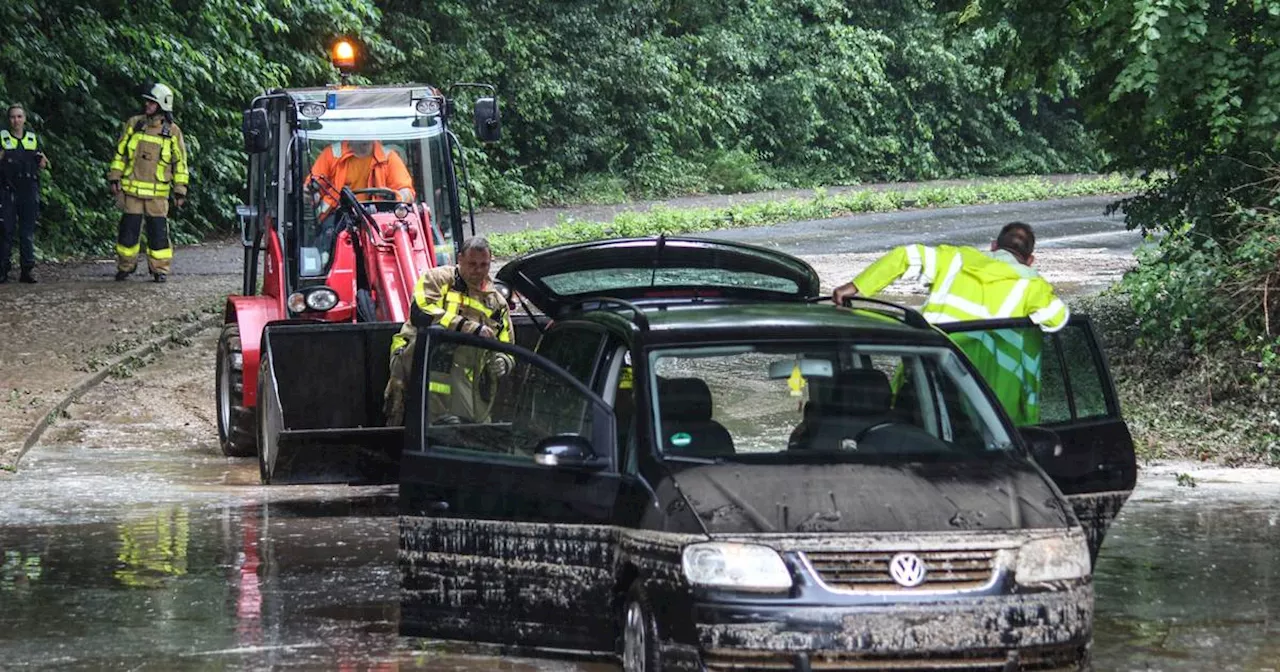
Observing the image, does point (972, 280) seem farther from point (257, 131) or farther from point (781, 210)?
point (781, 210)

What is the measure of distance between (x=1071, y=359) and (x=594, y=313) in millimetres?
2192

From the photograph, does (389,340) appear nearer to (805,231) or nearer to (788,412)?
(788,412)

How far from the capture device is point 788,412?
746 cm

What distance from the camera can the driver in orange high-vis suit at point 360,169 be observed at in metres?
13.4

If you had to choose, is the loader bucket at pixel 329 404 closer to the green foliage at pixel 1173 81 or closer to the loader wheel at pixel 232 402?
the loader wheel at pixel 232 402

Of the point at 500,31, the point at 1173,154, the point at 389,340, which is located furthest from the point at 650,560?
the point at 500,31

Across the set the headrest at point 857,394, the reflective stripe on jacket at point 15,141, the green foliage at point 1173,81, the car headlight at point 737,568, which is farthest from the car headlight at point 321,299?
the reflective stripe on jacket at point 15,141

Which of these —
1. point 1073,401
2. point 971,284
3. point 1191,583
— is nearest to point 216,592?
point 971,284

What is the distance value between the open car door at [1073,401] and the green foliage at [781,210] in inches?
646

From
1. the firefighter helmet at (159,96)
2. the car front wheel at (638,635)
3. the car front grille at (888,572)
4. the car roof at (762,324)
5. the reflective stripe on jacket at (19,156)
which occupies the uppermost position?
the firefighter helmet at (159,96)

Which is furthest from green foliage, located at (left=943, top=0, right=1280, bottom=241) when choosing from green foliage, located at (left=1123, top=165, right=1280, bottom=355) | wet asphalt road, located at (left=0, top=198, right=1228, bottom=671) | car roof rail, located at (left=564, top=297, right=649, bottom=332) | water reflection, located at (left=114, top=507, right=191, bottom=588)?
water reflection, located at (left=114, top=507, right=191, bottom=588)

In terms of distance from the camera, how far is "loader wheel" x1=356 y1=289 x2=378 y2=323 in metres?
12.9

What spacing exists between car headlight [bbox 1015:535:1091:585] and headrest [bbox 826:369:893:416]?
1.01 m

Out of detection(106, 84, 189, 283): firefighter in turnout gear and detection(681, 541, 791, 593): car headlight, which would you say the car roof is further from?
detection(106, 84, 189, 283): firefighter in turnout gear
